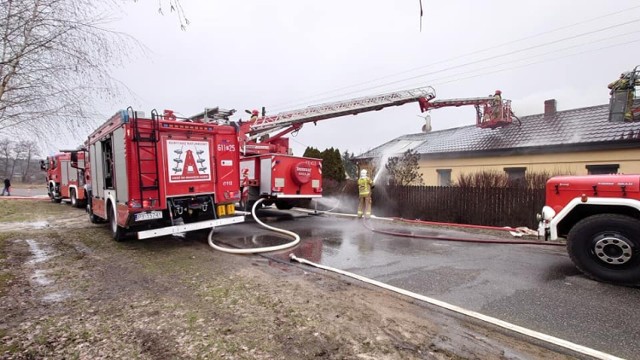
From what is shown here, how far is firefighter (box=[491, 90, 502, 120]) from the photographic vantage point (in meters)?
16.1

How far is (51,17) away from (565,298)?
7261 millimetres

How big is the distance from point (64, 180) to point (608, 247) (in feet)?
75.1

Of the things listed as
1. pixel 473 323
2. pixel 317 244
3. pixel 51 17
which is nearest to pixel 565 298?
pixel 473 323

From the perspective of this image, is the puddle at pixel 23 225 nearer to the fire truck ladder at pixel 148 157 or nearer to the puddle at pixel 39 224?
the puddle at pixel 39 224

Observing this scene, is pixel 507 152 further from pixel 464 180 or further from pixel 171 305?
pixel 171 305

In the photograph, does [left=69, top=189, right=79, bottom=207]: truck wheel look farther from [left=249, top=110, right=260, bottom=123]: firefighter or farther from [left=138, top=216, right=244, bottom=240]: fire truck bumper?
[left=138, top=216, right=244, bottom=240]: fire truck bumper

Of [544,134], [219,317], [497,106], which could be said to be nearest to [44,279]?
[219,317]

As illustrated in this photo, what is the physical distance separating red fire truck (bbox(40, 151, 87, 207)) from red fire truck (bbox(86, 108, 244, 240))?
942cm

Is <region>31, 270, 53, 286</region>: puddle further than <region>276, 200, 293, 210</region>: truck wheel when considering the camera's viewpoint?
No

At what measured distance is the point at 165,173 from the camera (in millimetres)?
7211

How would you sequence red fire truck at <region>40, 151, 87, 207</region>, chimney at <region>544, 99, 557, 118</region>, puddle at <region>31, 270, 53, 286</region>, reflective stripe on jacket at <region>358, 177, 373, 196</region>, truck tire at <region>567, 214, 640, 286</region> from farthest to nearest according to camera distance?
chimney at <region>544, 99, 557, 118</region>
red fire truck at <region>40, 151, 87, 207</region>
reflective stripe on jacket at <region>358, 177, 373, 196</region>
puddle at <region>31, 270, 53, 286</region>
truck tire at <region>567, 214, 640, 286</region>

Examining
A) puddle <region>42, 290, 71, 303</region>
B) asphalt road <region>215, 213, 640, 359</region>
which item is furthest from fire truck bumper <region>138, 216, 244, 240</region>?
puddle <region>42, 290, 71, 303</region>

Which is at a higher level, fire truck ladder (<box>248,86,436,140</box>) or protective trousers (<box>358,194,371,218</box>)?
fire truck ladder (<box>248,86,436,140</box>)

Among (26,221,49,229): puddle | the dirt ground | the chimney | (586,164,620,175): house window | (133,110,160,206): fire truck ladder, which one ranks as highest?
the chimney
